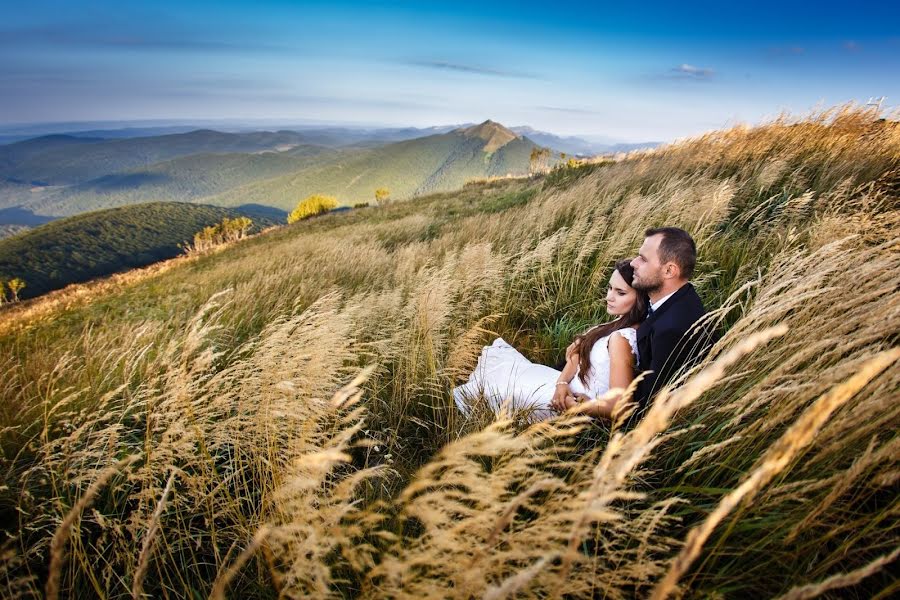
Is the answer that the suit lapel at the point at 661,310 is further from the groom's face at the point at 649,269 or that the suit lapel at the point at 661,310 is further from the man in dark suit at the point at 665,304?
the groom's face at the point at 649,269

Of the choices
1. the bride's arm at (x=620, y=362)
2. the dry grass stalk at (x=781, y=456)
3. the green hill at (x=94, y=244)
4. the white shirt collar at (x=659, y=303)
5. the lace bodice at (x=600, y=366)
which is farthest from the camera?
the green hill at (x=94, y=244)

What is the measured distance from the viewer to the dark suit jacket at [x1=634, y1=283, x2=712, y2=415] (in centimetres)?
256

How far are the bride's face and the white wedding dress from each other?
7.2 inches

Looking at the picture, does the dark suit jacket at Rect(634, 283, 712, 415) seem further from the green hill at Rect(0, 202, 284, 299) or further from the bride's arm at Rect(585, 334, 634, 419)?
the green hill at Rect(0, 202, 284, 299)

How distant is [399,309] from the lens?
13.0 ft

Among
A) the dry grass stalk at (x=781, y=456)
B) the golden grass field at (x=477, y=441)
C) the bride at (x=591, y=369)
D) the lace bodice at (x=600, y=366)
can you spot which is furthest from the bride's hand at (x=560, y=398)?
the dry grass stalk at (x=781, y=456)

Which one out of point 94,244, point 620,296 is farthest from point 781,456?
point 94,244

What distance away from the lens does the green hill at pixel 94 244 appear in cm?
9469

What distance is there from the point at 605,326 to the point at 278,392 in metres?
2.42

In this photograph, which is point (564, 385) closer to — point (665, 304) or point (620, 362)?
point (620, 362)

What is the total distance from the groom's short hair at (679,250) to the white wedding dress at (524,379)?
1.84 ft

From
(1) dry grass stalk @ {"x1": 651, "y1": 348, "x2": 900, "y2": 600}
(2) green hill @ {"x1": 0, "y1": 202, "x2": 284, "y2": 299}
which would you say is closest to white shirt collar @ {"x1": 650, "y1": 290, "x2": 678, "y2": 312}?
(1) dry grass stalk @ {"x1": 651, "y1": 348, "x2": 900, "y2": 600}

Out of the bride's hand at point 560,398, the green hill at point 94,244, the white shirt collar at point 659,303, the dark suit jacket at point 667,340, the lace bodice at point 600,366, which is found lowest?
the green hill at point 94,244

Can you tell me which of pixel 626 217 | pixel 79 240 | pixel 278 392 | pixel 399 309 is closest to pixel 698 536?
pixel 278 392
